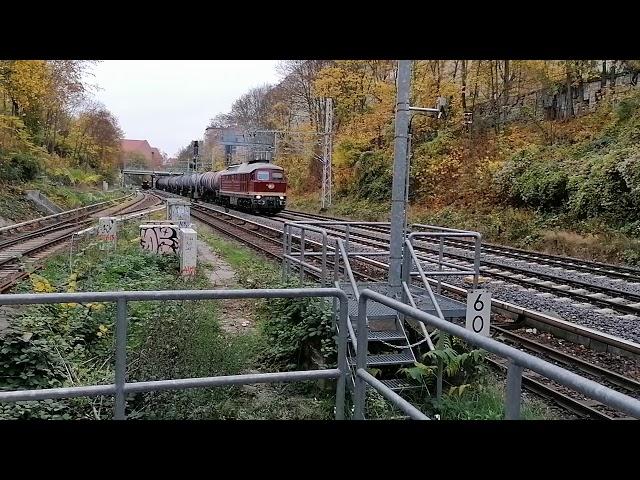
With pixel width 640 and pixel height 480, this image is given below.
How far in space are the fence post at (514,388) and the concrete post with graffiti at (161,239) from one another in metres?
12.9

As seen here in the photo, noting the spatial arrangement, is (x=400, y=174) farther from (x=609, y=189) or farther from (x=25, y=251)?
(x=609, y=189)

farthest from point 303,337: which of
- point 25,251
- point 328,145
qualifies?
point 328,145

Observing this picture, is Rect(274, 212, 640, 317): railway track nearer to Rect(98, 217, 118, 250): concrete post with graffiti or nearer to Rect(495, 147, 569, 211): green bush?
Rect(98, 217, 118, 250): concrete post with graffiti

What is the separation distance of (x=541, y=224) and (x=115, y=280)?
615 inches

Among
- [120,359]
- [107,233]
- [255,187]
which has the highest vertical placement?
[255,187]

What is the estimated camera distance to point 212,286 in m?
11.8

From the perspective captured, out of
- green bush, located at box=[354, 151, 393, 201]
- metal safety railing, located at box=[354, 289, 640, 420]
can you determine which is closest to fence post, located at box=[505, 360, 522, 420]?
metal safety railing, located at box=[354, 289, 640, 420]

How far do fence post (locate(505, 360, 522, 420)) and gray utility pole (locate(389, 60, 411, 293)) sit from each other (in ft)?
16.2

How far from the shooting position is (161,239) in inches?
572

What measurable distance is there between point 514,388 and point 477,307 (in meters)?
4.24

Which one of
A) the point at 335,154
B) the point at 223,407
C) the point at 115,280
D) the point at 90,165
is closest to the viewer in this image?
the point at 223,407

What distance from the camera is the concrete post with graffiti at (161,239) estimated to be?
1450 cm
